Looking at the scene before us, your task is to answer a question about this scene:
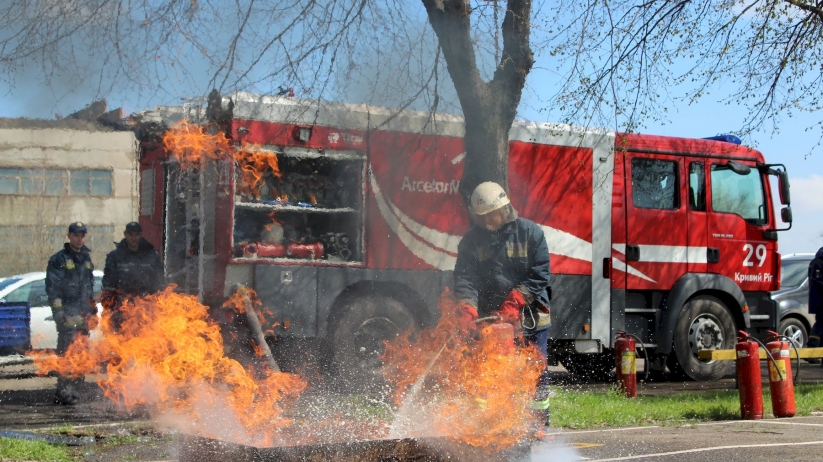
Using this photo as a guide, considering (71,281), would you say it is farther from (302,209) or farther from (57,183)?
(57,183)

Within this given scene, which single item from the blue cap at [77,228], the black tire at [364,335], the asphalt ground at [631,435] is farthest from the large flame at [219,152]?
the asphalt ground at [631,435]

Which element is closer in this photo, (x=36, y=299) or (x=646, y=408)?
(x=646, y=408)

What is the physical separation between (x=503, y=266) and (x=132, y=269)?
5.18 meters

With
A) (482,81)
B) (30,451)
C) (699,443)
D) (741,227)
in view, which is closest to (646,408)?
(699,443)

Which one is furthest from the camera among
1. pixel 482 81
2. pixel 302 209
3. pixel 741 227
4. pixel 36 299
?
pixel 36 299

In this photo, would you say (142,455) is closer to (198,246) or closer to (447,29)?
(198,246)

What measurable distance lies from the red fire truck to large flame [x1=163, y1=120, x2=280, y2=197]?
0.08m

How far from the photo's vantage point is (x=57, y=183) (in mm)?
34594

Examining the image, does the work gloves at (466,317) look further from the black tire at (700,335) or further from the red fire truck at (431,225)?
the black tire at (700,335)

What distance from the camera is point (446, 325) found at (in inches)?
273

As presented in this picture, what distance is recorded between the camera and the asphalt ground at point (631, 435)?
643 centimetres

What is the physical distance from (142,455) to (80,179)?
30.5 m

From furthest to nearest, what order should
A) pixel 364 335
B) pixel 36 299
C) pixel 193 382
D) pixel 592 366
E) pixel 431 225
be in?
pixel 36 299 → pixel 592 366 → pixel 431 225 → pixel 364 335 → pixel 193 382

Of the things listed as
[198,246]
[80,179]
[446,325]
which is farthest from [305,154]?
[80,179]
